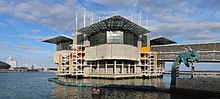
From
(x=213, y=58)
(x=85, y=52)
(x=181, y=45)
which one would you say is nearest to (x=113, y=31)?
(x=85, y=52)

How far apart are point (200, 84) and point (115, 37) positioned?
60.9 m

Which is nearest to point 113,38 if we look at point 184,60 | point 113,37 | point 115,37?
point 113,37

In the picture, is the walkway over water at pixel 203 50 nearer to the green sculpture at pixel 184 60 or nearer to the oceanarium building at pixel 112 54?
the oceanarium building at pixel 112 54

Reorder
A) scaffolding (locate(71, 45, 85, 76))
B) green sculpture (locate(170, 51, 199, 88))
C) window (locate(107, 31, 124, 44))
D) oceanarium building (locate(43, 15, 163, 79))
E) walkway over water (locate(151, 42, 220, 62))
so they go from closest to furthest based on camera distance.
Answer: green sculpture (locate(170, 51, 199, 88)), walkway over water (locate(151, 42, 220, 62)), oceanarium building (locate(43, 15, 163, 79)), window (locate(107, 31, 124, 44)), scaffolding (locate(71, 45, 85, 76))

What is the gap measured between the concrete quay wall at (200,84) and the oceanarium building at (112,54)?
47.5 metres

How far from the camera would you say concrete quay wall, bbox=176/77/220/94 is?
36.9 meters

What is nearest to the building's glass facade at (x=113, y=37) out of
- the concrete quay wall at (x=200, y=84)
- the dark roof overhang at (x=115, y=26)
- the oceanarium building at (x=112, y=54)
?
the oceanarium building at (x=112, y=54)

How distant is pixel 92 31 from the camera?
4033 inches

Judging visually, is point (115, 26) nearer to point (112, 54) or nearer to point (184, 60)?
point (112, 54)

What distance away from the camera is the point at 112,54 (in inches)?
3561

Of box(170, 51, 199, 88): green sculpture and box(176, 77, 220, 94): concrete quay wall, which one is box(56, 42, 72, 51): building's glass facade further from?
box(176, 77, 220, 94): concrete quay wall

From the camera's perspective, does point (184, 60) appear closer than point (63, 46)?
Yes

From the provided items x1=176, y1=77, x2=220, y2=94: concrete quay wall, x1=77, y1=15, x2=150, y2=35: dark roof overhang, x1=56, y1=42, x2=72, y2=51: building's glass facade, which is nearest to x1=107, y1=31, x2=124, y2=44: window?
x1=77, y1=15, x2=150, y2=35: dark roof overhang

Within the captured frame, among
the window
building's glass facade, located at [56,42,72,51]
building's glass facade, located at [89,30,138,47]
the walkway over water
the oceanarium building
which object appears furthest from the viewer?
building's glass facade, located at [56,42,72,51]
